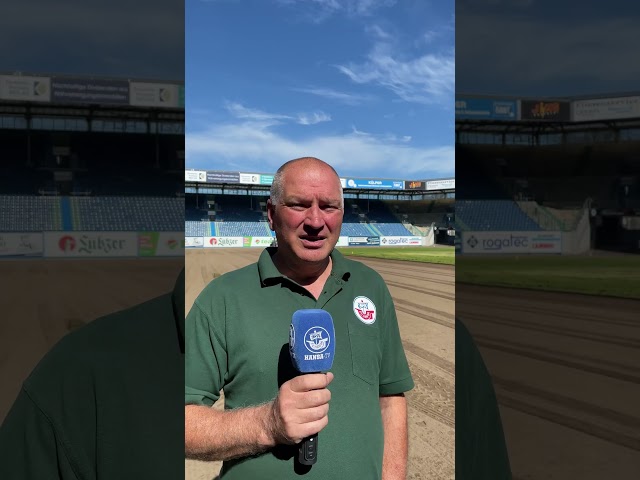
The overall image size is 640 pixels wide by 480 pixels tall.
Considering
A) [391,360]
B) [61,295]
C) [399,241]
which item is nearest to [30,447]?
[61,295]

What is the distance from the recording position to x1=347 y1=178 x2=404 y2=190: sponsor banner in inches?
1800

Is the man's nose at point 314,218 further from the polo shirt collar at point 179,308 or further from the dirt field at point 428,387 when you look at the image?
the polo shirt collar at point 179,308

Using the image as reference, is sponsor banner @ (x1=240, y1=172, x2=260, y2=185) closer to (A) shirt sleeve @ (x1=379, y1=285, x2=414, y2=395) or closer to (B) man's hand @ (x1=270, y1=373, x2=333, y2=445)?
(A) shirt sleeve @ (x1=379, y1=285, x2=414, y2=395)

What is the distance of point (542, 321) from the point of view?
1.17 m

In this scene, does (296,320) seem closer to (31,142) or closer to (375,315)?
(375,315)

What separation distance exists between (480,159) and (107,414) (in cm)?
97

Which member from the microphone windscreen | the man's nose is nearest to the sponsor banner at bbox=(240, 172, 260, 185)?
the man's nose

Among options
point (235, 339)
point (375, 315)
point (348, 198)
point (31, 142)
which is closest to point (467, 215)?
point (375, 315)

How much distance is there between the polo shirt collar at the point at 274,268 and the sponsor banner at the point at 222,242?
39.4 m

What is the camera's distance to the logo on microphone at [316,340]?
0.97 m

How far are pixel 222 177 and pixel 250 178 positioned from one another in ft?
9.45

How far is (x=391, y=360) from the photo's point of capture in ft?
4.31

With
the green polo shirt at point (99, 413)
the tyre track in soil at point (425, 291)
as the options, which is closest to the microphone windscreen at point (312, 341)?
the green polo shirt at point (99, 413)

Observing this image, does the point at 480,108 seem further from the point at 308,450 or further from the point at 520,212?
the point at 308,450
